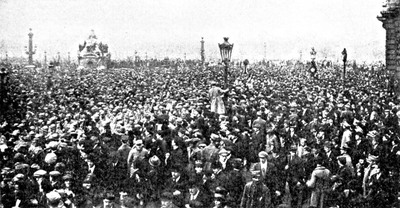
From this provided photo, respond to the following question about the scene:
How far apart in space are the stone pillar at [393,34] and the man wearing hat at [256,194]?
1846 centimetres

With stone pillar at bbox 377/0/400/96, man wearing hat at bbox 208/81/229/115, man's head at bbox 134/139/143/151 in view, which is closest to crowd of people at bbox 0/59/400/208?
man's head at bbox 134/139/143/151

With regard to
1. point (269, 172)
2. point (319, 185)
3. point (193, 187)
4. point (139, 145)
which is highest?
point (139, 145)

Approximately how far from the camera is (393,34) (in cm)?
2867

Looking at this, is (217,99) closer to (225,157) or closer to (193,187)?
(225,157)

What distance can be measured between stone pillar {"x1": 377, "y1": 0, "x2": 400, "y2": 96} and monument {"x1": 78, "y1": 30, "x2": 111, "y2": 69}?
160ft

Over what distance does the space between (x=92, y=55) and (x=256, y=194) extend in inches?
2635

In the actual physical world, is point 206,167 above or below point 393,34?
below

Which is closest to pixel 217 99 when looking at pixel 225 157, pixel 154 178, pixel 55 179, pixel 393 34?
pixel 225 157

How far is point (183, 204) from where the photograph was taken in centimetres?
964

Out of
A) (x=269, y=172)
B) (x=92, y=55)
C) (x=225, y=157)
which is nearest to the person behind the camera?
(x=269, y=172)

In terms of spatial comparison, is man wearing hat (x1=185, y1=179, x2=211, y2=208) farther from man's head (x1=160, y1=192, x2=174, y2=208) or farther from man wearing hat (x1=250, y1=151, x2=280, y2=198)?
man wearing hat (x1=250, y1=151, x2=280, y2=198)

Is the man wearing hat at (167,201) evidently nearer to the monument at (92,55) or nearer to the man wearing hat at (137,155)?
the man wearing hat at (137,155)

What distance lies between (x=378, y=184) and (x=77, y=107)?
1391 centimetres

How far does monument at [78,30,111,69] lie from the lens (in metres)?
73.3
